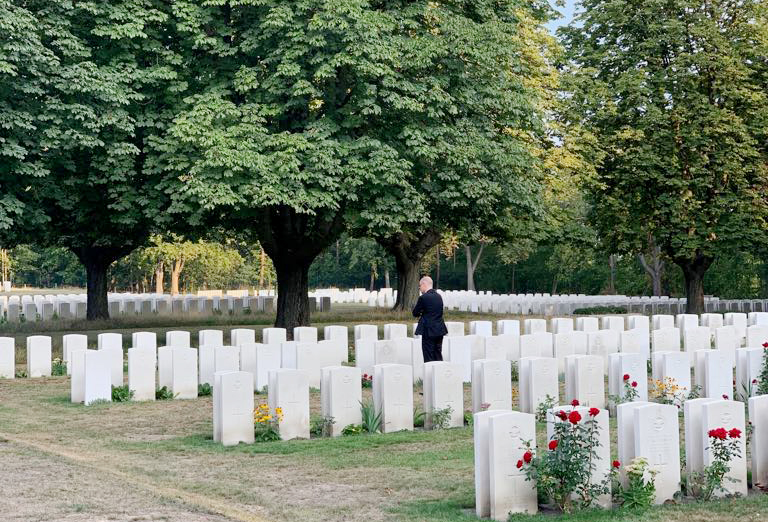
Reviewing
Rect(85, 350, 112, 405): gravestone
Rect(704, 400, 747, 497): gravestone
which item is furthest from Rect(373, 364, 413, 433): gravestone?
Rect(85, 350, 112, 405): gravestone

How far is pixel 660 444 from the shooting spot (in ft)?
26.8

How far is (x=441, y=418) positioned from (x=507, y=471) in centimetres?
419

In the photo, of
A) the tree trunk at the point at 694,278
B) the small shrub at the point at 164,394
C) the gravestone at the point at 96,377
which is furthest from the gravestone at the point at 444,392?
the tree trunk at the point at 694,278

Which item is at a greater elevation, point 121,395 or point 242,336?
point 242,336

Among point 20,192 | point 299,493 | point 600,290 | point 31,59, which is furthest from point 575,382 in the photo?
point 600,290

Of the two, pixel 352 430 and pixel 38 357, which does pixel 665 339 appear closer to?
pixel 352 430

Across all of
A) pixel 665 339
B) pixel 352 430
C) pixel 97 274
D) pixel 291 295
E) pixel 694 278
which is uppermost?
pixel 97 274

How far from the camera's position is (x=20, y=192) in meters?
22.3

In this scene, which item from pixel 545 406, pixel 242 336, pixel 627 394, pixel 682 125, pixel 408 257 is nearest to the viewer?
pixel 545 406

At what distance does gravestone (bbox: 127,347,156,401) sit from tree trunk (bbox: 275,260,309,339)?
415 inches

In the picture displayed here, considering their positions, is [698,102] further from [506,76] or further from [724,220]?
[506,76]

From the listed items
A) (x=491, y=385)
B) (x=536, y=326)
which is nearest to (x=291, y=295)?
(x=536, y=326)

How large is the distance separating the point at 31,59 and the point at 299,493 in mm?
14015

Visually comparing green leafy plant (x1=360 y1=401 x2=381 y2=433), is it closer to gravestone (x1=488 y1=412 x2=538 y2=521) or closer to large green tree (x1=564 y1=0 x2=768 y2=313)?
gravestone (x1=488 y1=412 x2=538 y2=521)
